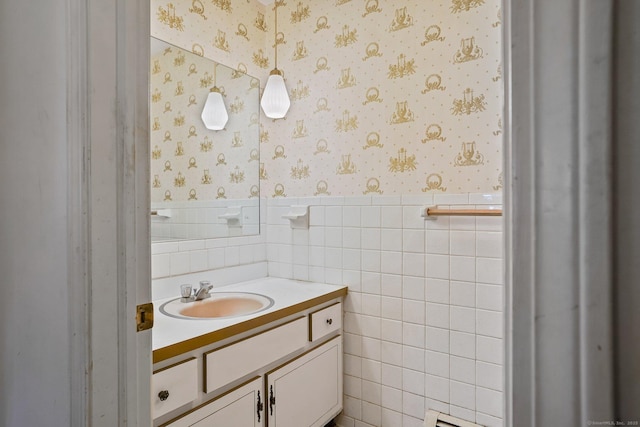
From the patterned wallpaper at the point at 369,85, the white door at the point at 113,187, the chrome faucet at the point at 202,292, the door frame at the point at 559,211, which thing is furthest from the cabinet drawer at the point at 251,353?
the door frame at the point at 559,211

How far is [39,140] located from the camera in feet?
2.26

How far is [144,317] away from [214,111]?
1.48 meters

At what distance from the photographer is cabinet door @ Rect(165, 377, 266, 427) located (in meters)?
1.19

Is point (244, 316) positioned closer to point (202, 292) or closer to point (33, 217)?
point (202, 292)

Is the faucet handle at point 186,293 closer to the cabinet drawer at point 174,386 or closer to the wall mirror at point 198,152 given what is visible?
the wall mirror at point 198,152

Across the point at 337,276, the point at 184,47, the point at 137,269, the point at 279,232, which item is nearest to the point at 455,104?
the point at 337,276

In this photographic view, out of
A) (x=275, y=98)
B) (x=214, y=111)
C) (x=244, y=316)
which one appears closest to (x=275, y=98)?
(x=275, y=98)

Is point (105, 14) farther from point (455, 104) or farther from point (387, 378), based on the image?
point (387, 378)

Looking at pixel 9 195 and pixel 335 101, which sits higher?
pixel 335 101

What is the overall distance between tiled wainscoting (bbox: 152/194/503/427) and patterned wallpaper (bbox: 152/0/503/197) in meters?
0.13

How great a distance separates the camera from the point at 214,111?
1972 millimetres

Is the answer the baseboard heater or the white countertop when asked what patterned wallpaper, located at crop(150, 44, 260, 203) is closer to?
the white countertop

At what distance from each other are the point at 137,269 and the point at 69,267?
11 centimetres

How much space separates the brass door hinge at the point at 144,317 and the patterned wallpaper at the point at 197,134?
42.2 inches
